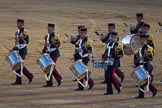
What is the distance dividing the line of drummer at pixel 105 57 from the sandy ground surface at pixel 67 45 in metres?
0.41

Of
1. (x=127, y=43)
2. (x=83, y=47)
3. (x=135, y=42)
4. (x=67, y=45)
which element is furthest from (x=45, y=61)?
(x=67, y=45)

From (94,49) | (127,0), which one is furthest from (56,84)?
(127,0)

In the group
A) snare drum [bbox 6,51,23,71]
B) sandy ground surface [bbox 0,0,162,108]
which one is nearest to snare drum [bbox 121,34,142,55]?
sandy ground surface [bbox 0,0,162,108]

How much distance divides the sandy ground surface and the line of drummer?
16.0 inches

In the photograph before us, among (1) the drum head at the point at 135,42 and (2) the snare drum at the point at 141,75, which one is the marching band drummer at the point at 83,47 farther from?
(1) the drum head at the point at 135,42

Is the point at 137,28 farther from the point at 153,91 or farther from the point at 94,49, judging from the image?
the point at 94,49

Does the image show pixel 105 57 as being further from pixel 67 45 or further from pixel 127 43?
pixel 67 45

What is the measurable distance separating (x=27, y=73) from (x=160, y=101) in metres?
4.95

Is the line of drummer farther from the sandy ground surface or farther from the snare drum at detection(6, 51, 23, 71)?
the sandy ground surface

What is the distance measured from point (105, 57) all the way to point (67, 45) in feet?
36.7

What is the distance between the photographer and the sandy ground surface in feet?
66.6

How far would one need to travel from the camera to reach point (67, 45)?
32.2 m

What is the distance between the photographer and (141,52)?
67.3 feet

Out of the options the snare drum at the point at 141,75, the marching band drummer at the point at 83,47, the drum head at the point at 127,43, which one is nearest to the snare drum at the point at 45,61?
the marching band drummer at the point at 83,47
